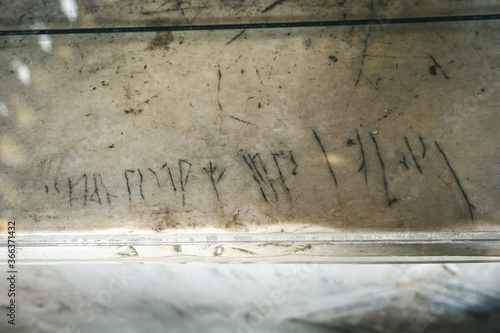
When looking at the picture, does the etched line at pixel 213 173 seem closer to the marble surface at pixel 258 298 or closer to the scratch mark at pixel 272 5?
the marble surface at pixel 258 298

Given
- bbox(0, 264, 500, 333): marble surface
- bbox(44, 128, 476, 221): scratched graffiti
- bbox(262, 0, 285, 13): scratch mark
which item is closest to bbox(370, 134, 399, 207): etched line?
bbox(44, 128, 476, 221): scratched graffiti

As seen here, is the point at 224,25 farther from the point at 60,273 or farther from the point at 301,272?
the point at 60,273

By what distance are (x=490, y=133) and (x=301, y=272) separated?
125 cm

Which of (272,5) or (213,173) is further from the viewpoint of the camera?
(272,5)

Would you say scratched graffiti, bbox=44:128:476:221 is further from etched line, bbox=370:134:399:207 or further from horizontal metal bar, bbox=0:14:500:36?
horizontal metal bar, bbox=0:14:500:36

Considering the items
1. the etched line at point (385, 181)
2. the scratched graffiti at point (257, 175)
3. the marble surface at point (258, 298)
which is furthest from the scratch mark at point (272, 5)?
the marble surface at point (258, 298)

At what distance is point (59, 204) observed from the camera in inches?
71.5

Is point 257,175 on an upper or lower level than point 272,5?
lower

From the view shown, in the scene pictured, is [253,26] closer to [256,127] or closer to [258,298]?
[256,127]

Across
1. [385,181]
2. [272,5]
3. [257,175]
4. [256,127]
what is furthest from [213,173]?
[272,5]

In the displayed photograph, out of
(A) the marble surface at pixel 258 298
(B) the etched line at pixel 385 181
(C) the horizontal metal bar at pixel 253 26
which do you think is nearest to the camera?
(B) the etched line at pixel 385 181

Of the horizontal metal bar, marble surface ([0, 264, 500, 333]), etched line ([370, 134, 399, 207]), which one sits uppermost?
the horizontal metal bar

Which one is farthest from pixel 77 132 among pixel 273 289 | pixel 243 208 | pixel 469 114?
pixel 469 114

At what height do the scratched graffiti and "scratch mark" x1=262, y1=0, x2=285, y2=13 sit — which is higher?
"scratch mark" x1=262, y1=0, x2=285, y2=13
